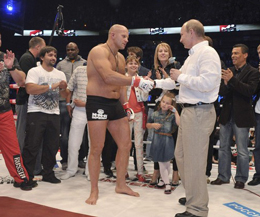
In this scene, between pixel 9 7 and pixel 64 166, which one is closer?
pixel 64 166

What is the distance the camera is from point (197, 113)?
8.04ft

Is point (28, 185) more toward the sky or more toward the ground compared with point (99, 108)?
more toward the ground

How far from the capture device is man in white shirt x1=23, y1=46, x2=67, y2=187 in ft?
11.1

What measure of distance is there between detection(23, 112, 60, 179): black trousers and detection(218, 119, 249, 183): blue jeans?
2.02m

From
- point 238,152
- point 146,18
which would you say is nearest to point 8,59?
point 238,152

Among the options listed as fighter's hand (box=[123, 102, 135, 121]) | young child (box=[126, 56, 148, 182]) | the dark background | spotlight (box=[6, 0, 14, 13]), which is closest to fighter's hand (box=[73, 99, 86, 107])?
young child (box=[126, 56, 148, 182])

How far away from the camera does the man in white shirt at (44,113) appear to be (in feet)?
11.1

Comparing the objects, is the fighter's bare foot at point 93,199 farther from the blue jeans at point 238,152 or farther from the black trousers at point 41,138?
the blue jeans at point 238,152

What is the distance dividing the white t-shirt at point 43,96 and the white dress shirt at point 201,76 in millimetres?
1637

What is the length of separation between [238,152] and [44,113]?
2329 mm

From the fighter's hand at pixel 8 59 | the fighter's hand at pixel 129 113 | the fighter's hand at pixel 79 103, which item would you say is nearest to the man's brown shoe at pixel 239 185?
the fighter's hand at pixel 129 113

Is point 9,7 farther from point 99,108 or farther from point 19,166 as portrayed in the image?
point 99,108

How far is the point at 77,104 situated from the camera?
3807mm

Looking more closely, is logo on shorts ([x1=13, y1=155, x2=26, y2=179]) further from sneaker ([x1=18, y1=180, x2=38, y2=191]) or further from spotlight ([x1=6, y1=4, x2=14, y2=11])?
spotlight ([x1=6, y1=4, x2=14, y2=11])
